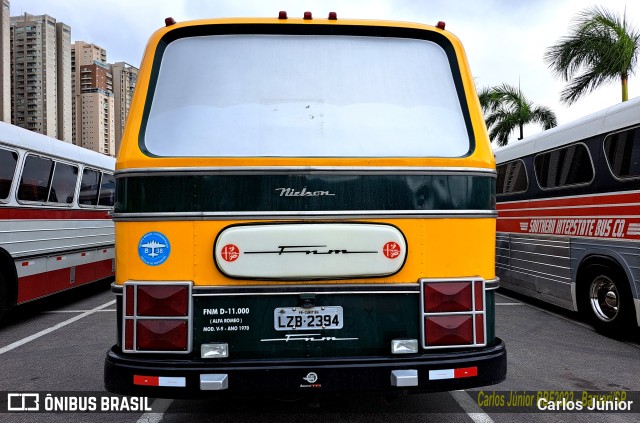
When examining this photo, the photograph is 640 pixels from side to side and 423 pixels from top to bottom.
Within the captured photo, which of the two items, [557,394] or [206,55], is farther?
[557,394]

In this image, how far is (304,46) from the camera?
3.43 metres

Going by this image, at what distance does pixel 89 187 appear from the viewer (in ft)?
30.9

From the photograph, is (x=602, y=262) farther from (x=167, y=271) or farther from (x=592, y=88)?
(x=592, y=88)

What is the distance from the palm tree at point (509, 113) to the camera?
82.0 ft

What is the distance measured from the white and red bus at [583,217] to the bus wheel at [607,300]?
0.01 metres

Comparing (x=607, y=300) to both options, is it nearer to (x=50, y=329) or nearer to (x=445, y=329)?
(x=445, y=329)

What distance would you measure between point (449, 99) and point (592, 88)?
14437 millimetres

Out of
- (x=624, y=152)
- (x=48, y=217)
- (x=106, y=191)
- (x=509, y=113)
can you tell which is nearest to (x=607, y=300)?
(x=624, y=152)

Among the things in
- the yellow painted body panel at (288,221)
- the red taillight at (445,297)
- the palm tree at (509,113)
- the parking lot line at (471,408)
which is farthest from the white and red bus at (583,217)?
the palm tree at (509,113)

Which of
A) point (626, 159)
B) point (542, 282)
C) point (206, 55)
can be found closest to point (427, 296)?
point (206, 55)

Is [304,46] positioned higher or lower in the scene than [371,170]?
higher

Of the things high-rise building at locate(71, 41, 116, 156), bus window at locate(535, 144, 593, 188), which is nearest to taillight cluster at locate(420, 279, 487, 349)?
bus window at locate(535, 144, 593, 188)

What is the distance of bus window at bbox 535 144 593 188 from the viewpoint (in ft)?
22.6

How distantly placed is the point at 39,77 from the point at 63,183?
55.4 m
